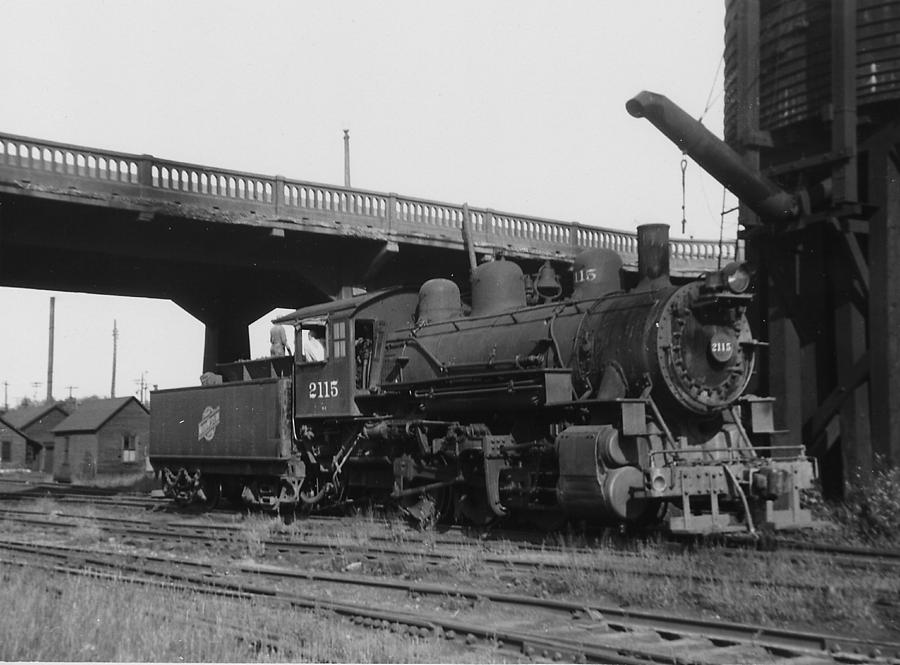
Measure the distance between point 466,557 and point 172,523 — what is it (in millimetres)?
6981

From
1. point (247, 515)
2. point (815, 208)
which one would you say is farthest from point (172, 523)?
point (815, 208)

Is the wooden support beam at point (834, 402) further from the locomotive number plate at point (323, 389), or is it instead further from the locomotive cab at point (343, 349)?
the locomotive number plate at point (323, 389)

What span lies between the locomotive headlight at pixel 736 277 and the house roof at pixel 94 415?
33.2 metres

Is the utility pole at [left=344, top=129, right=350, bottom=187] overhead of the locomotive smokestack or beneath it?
overhead

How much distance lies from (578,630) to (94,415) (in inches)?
1479

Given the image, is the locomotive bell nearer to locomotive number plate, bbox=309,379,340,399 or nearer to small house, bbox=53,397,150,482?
locomotive number plate, bbox=309,379,340,399

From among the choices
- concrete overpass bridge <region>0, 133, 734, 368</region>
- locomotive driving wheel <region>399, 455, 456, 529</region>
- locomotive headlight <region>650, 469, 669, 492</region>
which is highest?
concrete overpass bridge <region>0, 133, 734, 368</region>

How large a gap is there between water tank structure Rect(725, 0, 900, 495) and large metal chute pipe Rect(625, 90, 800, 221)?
0.34 meters

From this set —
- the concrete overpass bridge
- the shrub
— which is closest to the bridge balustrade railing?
the concrete overpass bridge

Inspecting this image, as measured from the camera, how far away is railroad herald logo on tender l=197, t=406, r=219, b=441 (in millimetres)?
16516

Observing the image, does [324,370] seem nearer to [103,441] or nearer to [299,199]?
[299,199]

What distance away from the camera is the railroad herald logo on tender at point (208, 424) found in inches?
650

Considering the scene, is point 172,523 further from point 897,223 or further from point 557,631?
point 897,223

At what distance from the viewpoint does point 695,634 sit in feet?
20.1
